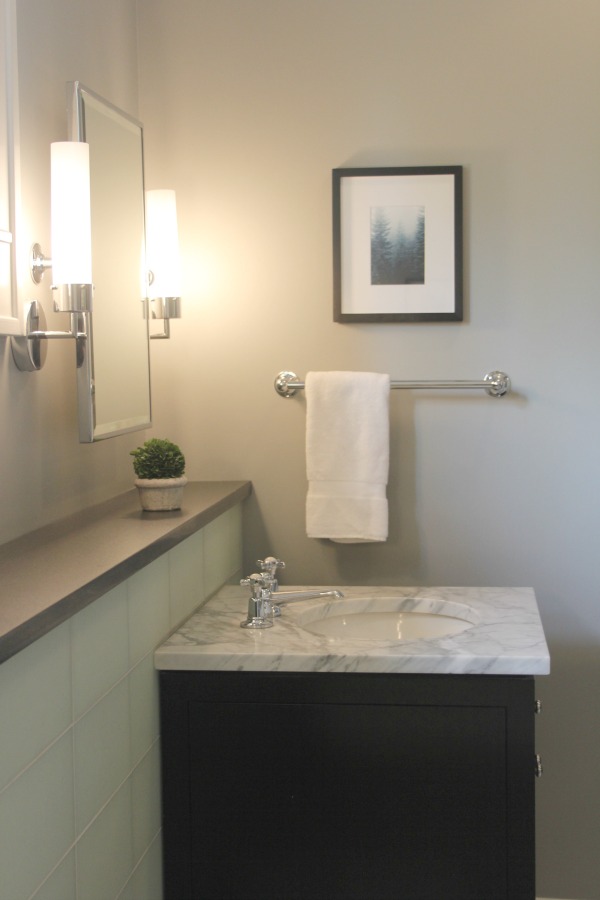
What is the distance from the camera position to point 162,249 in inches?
88.2

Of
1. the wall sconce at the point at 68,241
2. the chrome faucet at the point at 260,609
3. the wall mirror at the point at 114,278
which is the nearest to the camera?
the wall sconce at the point at 68,241

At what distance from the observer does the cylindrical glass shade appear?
88.2 inches

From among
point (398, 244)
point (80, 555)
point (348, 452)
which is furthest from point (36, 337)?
point (398, 244)

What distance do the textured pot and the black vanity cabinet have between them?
36 centimetres

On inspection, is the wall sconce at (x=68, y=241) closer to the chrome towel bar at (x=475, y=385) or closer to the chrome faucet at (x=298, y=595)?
the chrome faucet at (x=298, y=595)

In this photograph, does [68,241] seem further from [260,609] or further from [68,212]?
[260,609]

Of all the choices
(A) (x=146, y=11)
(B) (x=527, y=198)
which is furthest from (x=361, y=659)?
(A) (x=146, y=11)

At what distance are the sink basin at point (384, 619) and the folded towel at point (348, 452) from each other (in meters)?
0.21

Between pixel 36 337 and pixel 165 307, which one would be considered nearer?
pixel 36 337

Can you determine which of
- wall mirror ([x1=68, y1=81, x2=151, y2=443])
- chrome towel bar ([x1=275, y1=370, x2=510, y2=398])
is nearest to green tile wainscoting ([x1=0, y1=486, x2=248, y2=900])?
wall mirror ([x1=68, y1=81, x2=151, y2=443])

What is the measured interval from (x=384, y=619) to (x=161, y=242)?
35.5 inches

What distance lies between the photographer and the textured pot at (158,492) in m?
1.99

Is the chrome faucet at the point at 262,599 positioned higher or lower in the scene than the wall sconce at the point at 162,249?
lower

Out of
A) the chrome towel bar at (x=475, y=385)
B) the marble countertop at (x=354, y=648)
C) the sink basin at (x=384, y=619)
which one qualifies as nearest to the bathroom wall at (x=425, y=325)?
the chrome towel bar at (x=475, y=385)
